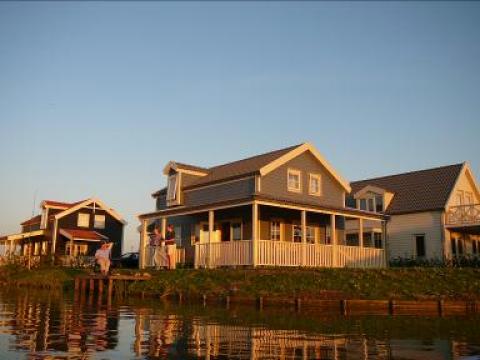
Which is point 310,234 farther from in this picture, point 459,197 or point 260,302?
point 459,197

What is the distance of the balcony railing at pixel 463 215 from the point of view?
32.1 m

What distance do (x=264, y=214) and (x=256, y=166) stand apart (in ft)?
8.75

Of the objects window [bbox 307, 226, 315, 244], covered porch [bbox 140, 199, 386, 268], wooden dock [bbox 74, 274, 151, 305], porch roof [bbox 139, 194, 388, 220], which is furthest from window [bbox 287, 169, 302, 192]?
wooden dock [bbox 74, 274, 151, 305]

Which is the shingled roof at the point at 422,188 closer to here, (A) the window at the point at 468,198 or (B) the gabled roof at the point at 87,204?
(A) the window at the point at 468,198

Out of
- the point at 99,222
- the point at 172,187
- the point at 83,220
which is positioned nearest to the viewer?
the point at 172,187

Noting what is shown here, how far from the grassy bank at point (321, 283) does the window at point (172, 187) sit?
26.2ft

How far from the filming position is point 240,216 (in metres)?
→ 28.3

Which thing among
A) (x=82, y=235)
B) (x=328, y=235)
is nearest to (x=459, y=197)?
(x=328, y=235)

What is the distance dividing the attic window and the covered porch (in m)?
1.39

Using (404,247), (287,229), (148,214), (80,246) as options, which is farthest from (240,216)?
(80,246)

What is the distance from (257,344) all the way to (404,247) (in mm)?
27216

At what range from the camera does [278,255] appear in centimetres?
2388

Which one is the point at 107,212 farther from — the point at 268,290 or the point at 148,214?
the point at 268,290

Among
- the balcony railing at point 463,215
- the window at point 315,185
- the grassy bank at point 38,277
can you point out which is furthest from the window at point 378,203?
the grassy bank at point 38,277
